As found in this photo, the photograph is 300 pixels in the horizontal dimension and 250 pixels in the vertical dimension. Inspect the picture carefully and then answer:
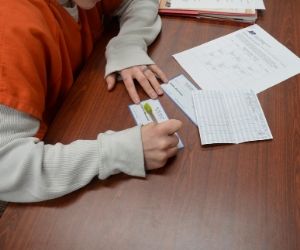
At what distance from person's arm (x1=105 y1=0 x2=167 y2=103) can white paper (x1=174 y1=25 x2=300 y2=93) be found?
10 cm

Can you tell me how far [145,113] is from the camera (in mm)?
714

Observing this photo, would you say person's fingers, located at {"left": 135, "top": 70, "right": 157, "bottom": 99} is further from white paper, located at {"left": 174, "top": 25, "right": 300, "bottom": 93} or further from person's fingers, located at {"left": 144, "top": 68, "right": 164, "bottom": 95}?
white paper, located at {"left": 174, "top": 25, "right": 300, "bottom": 93}

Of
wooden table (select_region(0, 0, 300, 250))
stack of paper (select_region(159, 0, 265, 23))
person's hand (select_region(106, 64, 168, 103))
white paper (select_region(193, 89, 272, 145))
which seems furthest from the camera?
stack of paper (select_region(159, 0, 265, 23))

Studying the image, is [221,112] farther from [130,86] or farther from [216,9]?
[216,9]

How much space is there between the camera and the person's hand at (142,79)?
755 mm

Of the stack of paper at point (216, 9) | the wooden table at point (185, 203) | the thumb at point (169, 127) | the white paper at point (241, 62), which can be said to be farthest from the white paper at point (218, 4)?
the thumb at point (169, 127)

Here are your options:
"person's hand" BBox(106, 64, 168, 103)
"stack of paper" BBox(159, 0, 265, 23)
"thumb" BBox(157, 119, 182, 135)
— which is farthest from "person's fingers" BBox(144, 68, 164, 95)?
"stack of paper" BBox(159, 0, 265, 23)

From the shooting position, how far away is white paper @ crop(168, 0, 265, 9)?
97 cm

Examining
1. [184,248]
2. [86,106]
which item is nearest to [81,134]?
[86,106]

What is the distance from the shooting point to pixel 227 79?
30.3 inches

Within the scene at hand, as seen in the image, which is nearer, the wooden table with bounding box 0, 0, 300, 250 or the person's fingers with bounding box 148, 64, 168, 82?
the wooden table with bounding box 0, 0, 300, 250

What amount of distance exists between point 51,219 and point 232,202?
320 millimetres

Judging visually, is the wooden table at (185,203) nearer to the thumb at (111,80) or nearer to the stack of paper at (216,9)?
the thumb at (111,80)

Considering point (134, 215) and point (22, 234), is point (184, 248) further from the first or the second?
point (22, 234)
